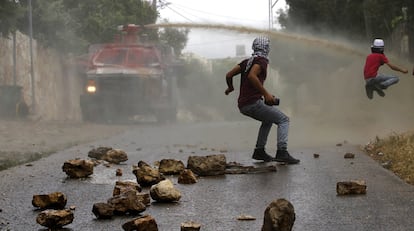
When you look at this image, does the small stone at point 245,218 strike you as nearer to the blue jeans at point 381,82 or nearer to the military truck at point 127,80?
the blue jeans at point 381,82

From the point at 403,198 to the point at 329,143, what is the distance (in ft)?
20.0

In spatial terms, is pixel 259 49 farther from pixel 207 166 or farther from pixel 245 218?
pixel 245 218

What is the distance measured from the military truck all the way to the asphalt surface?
10.7 metres

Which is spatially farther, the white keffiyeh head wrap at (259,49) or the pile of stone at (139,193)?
the white keffiyeh head wrap at (259,49)

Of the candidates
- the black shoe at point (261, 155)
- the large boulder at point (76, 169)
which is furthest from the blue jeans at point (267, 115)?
the large boulder at point (76, 169)

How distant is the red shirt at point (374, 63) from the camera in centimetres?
1112

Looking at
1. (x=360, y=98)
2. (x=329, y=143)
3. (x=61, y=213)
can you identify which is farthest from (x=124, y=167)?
(x=360, y=98)

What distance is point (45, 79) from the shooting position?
28.0 meters

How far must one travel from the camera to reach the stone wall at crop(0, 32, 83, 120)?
22859mm

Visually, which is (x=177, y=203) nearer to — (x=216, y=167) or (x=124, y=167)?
(x=216, y=167)

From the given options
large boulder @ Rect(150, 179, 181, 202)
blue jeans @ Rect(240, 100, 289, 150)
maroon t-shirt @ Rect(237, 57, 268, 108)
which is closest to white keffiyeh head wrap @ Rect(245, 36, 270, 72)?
maroon t-shirt @ Rect(237, 57, 268, 108)

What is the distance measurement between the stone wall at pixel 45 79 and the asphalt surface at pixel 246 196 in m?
14.4

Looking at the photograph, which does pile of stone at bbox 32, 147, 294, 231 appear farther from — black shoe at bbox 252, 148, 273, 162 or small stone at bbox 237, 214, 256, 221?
black shoe at bbox 252, 148, 273, 162

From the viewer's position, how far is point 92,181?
6.94 meters
